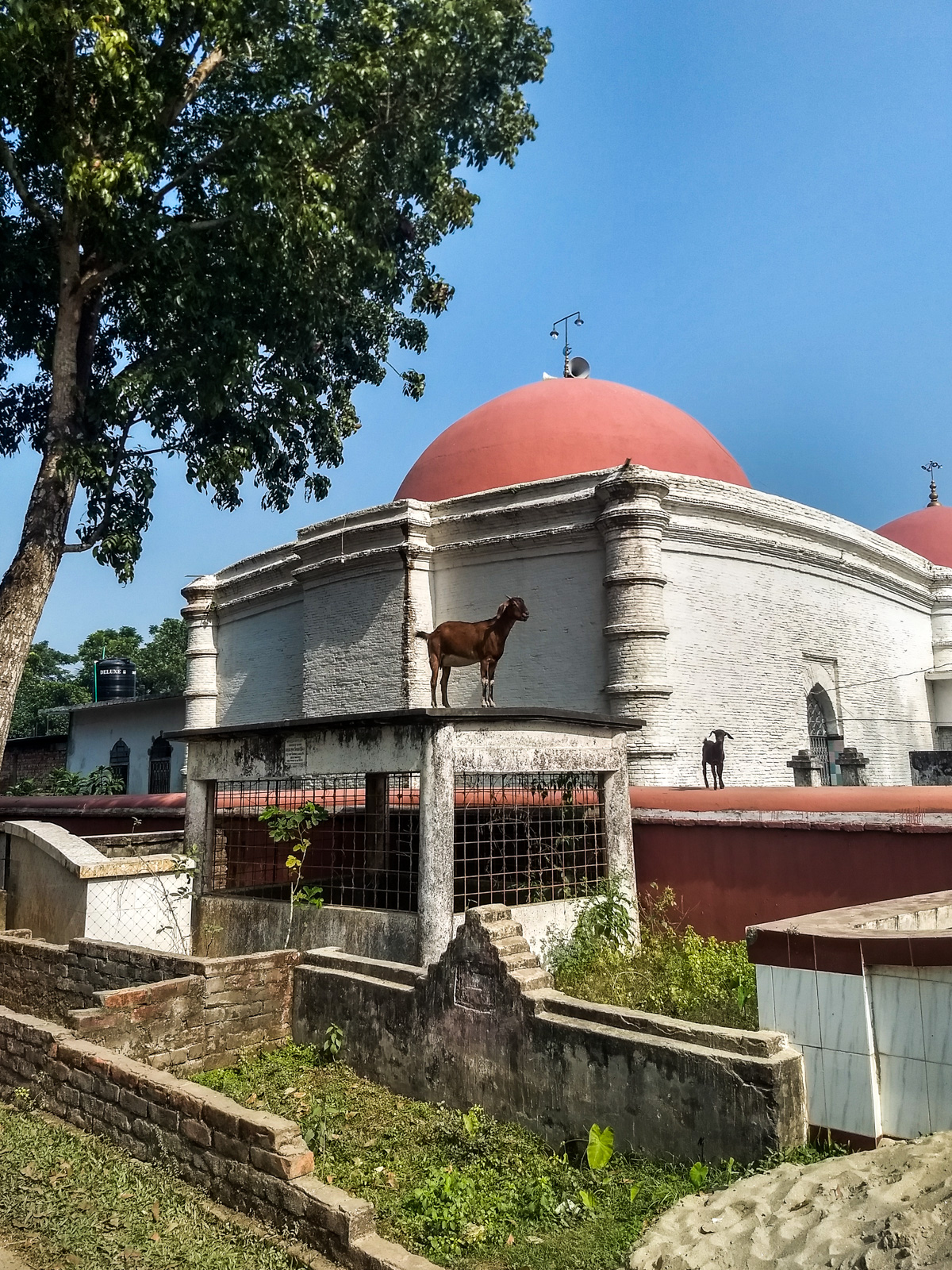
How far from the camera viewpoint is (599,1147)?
16.1 ft

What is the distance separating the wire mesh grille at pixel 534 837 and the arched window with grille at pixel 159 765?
538 inches

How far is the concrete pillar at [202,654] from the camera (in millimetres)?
17609

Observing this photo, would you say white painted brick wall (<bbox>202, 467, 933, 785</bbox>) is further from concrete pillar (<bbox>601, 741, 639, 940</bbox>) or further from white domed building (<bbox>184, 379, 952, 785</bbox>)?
concrete pillar (<bbox>601, 741, 639, 940</bbox>)

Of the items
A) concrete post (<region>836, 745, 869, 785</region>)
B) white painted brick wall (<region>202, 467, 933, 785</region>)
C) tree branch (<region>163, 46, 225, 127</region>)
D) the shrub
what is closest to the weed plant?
white painted brick wall (<region>202, 467, 933, 785</region>)

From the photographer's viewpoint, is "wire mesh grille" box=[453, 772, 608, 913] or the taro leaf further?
"wire mesh grille" box=[453, 772, 608, 913]

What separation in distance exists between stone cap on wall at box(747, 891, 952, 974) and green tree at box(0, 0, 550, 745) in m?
8.46

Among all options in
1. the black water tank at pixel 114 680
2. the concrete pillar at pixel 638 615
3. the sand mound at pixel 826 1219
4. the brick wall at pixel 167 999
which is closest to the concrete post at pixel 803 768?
the concrete pillar at pixel 638 615

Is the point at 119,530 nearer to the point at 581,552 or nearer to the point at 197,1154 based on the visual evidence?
the point at 581,552

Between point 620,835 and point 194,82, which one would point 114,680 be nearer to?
point 194,82

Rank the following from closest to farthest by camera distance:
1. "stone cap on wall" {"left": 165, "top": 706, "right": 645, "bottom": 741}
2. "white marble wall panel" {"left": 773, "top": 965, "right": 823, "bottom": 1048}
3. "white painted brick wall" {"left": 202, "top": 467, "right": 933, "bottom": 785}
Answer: "white marble wall panel" {"left": 773, "top": 965, "right": 823, "bottom": 1048} < "stone cap on wall" {"left": 165, "top": 706, "right": 645, "bottom": 741} < "white painted brick wall" {"left": 202, "top": 467, "right": 933, "bottom": 785}

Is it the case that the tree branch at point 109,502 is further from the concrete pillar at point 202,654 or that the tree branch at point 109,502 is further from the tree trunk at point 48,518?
the concrete pillar at point 202,654

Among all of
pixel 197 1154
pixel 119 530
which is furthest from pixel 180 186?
pixel 197 1154

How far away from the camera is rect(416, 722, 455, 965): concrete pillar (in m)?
7.30

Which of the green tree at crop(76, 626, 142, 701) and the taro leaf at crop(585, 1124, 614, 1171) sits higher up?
the green tree at crop(76, 626, 142, 701)
